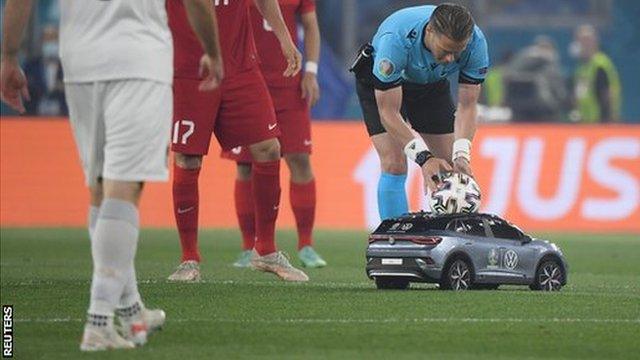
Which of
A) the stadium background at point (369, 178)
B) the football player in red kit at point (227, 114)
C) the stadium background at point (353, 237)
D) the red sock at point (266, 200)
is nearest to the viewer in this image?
the stadium background at point (353, 237)

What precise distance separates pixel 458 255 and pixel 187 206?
6.82 feet

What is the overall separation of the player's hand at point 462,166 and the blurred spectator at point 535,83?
14.7 m

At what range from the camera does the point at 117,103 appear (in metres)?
8.04

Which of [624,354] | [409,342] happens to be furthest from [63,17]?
[624,354]

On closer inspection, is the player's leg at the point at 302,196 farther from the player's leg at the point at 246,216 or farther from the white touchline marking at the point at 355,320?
the white touchline marking at the point at 355,320

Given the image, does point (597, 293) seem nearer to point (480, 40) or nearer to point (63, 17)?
point (480, 40)

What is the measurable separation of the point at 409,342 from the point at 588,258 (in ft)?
28.0

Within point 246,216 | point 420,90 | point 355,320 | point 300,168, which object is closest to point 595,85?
point 300,168

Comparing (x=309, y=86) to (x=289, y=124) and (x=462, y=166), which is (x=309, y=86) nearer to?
→ (x=289, y=124)

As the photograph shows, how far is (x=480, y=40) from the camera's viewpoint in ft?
39.3

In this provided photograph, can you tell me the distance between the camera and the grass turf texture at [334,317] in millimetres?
8031

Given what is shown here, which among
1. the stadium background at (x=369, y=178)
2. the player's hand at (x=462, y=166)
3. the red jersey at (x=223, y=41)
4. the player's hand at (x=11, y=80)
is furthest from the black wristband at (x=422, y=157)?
the stadium background at (x=369, y=178)

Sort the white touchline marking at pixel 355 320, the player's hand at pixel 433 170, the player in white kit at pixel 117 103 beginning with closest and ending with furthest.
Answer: the player in white kit at pixel 117 103 → the white touchline marking at pixel 355 320 → the player's hand at pixel 433 170

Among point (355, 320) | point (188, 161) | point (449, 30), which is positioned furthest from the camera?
point (188, 161)
